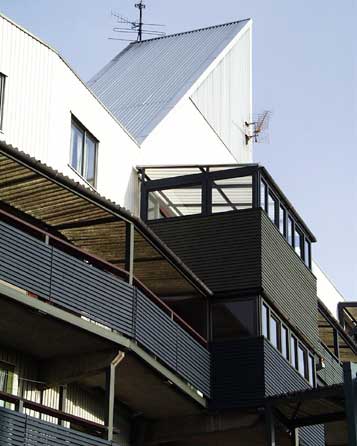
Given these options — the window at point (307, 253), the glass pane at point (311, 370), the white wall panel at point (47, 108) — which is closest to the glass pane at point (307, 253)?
the window at point (307, 253)

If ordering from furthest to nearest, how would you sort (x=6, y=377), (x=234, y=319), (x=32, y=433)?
(x=234, y=319), (x=6, y=377), (x=32, y=433)

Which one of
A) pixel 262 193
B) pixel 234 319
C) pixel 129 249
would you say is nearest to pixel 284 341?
pixel 234 319

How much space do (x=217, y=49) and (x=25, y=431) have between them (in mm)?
23447

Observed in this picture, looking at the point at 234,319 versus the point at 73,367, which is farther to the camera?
the point at 234,319

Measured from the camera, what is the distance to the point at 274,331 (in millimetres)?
30172

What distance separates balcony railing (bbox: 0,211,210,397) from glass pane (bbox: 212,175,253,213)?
3.73m

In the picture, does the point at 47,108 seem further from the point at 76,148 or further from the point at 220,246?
the point at 220,246

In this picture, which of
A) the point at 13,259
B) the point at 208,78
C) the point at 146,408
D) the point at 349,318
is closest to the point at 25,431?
the point at 13,259

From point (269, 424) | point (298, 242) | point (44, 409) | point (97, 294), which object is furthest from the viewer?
point (298, 242)

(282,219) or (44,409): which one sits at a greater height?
(282,219)

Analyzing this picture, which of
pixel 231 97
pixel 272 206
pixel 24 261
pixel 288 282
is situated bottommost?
pixel 24 261

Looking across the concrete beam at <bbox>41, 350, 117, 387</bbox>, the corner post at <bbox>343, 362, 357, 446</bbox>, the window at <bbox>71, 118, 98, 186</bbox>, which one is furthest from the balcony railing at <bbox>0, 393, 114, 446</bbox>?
the window at <bbox>71, 118, 98, 186</bbox>

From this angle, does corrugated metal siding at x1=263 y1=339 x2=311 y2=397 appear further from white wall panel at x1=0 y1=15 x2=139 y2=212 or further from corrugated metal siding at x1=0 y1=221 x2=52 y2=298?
corrugated metal siding at x1=0 y1=221 x2=52 y2=298

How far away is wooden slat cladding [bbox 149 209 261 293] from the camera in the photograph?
97.3ft
